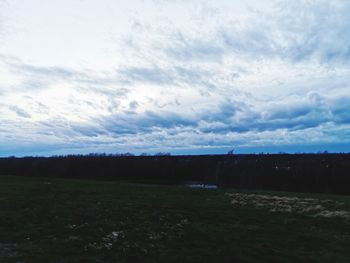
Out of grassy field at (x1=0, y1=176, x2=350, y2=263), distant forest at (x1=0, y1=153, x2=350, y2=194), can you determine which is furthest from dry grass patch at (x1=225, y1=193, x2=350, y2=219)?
distant forest at (x1=0, y1=153, x2=350, y2=194)

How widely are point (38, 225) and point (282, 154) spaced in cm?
14102

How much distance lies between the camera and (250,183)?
89.9 meters

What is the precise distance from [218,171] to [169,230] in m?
85.3

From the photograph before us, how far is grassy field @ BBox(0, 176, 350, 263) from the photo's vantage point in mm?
13234

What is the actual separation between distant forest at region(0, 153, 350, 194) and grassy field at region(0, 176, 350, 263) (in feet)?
189

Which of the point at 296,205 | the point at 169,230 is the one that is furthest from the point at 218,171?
the point at 169,230

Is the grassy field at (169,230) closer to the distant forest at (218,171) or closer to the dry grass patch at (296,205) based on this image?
the dry grass patch at (296,205)

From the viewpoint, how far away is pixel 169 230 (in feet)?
55.9

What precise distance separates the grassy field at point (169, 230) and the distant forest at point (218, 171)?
5749cm

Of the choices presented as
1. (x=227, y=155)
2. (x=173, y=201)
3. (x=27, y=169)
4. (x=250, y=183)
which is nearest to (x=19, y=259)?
(x=173, y=201)

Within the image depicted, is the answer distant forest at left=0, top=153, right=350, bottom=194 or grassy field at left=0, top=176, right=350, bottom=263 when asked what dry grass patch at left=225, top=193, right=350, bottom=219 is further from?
distant forest at left=0, top=153, right=350, bottom=194

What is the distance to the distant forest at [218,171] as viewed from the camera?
84625mm

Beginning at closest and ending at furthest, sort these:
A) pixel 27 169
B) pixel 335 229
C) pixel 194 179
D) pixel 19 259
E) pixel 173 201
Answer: pixel 19 259
pixel 335 229
pixel 173 201
pixel 194 179
pixel 27 169

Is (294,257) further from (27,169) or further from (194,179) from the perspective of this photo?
(27,169)
